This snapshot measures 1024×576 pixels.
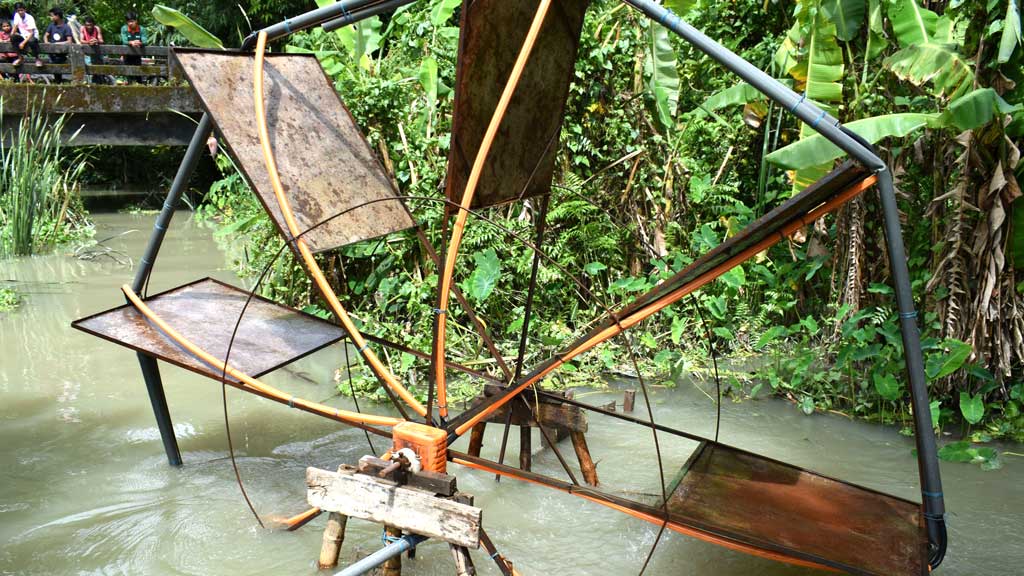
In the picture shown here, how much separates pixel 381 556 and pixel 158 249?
2208 mm

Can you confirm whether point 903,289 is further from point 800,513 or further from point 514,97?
point 514,97

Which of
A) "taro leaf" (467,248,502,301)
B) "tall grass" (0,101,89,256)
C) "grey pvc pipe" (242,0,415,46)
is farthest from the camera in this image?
"tall grass" (0,101,89,256)

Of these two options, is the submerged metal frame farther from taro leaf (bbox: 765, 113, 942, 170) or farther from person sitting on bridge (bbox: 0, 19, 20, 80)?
person sitting on bridge (bbox: 0, 19, 20, 80)

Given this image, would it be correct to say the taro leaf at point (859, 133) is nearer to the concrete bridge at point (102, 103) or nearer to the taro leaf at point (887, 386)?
the taro leaf at point (887, 386)

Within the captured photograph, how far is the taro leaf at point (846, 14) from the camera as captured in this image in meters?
4.81

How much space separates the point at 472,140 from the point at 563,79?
2.14 feet

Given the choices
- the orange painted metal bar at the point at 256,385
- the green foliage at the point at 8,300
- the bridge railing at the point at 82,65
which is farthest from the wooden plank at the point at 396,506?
the bridge railing at the point at 82,65

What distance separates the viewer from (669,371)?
5.70 metres

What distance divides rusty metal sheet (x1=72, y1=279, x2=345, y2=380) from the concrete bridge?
7194 mm

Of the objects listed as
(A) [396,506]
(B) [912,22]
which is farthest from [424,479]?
(B) [912,22]

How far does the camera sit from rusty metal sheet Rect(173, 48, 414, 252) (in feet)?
12.1

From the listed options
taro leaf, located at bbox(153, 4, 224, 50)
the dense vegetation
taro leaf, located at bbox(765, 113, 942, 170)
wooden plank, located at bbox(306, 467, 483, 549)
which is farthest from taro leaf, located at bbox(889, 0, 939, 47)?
taro leaf, located at bbox(153, 4, 224, 50)

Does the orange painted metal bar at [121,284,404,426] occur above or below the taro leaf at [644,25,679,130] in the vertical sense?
below

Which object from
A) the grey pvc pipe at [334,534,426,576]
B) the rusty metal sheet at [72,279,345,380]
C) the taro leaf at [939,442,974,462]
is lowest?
the taro leaf at [939,442,974,462]
